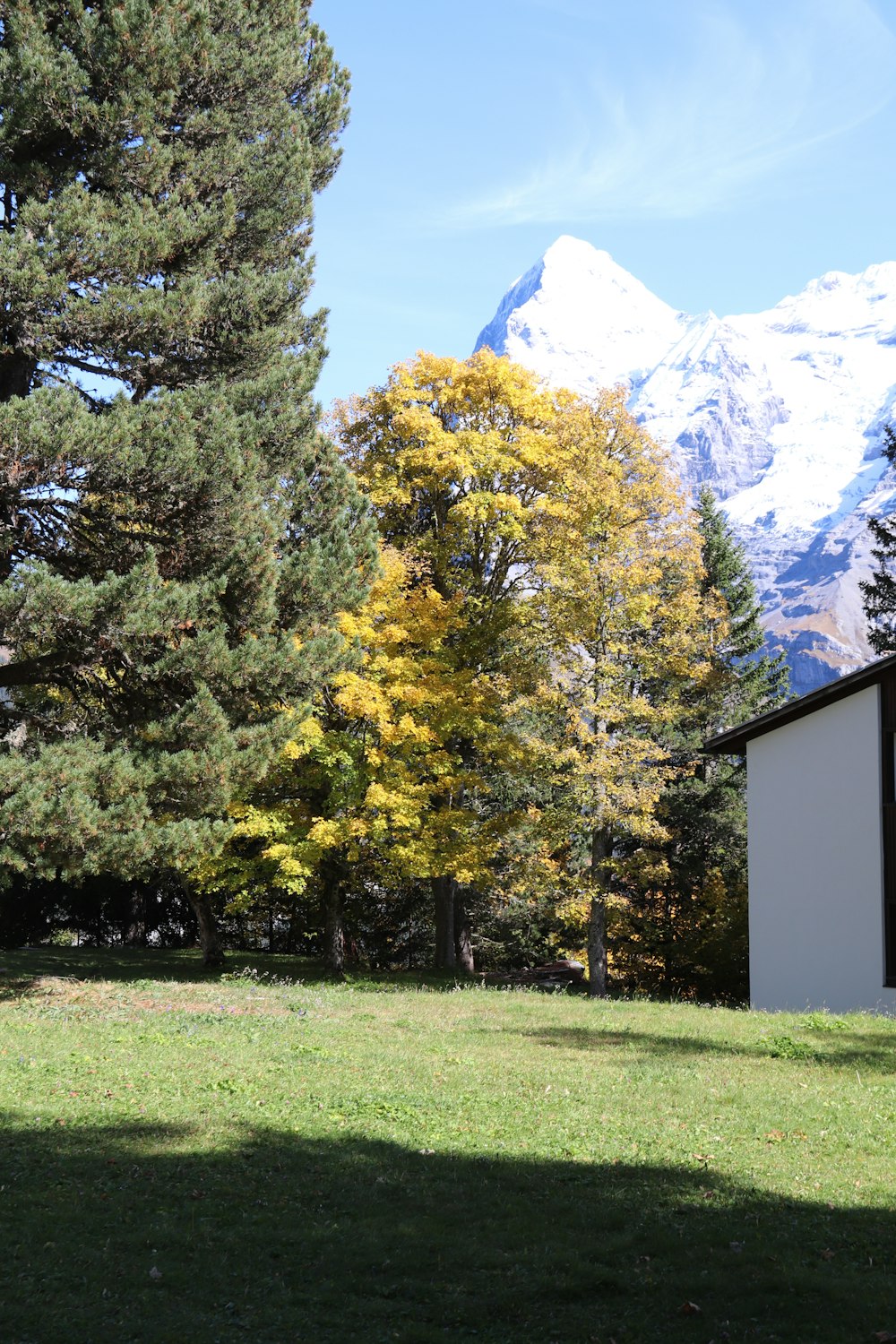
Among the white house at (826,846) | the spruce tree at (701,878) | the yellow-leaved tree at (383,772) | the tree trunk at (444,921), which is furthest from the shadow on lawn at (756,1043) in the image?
the spruce tree at (701,878)

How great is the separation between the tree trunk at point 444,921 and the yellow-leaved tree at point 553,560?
2.0 inches

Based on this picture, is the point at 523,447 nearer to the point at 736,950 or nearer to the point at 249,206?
the point at 249,206

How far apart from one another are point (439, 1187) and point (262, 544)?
10.3 meters

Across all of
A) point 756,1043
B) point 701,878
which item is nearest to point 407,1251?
point 756,1043

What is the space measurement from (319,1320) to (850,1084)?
23.9ft

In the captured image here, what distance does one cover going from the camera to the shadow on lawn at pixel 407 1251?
525cm

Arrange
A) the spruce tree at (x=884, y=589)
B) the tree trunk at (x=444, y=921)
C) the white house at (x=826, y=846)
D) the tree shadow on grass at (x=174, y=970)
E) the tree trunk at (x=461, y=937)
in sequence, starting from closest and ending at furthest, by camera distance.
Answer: the tree shadow on grass at (x=174, y=970) → the white house at (x=826, y=846) → the tree trunk at (x=444, y=921) → the tree trunk at (x=461, y=937) → the spruce tree at (x=884, y=589)

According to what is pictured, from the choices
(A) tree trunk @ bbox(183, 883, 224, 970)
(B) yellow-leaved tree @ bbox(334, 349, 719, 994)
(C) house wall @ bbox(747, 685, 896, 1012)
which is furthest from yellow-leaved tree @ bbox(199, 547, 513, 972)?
(C) house wall @ bbox(747, 685, 896, 1012)

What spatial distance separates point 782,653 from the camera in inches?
1571

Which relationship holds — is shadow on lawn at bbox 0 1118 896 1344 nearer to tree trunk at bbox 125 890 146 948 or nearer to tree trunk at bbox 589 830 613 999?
tree trunk at bbox 589 830 613 999

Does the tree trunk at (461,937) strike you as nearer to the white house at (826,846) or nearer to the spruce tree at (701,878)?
the spruce tree at (701,878)

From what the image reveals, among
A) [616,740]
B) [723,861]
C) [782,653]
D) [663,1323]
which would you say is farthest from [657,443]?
[663,1323]

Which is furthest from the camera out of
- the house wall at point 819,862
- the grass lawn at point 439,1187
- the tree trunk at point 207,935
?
the tree trunk at point 207,935

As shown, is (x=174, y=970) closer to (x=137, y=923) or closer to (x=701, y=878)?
(x=137, y=923)
